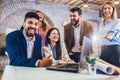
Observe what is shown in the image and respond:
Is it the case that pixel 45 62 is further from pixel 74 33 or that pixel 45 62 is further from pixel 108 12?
pixel 108 12

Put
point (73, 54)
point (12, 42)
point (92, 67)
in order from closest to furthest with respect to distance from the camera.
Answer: point (92, 67), point (12, 42), point (73, 54)

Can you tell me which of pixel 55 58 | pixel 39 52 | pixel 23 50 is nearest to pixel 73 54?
pixel 55 58

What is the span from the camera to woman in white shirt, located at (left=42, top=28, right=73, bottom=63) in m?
3.32

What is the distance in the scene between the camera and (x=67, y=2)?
133 inches

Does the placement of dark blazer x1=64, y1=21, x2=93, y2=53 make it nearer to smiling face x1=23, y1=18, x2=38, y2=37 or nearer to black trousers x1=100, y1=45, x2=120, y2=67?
black trousers x1=100, y1=45, x2=120, y2=67

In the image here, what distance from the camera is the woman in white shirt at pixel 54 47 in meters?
3.32

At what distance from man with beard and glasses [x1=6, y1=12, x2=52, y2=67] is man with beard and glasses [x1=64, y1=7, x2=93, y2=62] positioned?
43 cm

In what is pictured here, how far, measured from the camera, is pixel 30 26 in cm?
319

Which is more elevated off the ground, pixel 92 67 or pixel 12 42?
pixel 12 42

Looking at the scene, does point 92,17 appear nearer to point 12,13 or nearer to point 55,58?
point 55,58

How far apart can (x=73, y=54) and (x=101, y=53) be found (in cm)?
49

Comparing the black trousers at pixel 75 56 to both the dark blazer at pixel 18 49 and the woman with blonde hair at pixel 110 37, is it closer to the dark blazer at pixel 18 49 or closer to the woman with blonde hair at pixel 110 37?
the woman with blonde hair at pixel 110 37

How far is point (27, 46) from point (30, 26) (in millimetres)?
336

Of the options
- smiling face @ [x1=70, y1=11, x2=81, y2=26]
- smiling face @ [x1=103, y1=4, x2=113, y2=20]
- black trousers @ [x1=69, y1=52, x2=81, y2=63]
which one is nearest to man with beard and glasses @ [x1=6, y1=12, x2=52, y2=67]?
black trousers @ [x1=69, y1=52, x2=81, y2=63]
